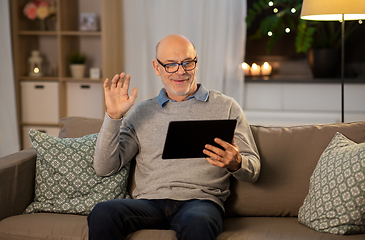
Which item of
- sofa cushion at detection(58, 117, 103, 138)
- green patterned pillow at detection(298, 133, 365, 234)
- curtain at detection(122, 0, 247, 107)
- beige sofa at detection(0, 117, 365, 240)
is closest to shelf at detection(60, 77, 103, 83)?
curtain at detection(122, 0, 247, 107)

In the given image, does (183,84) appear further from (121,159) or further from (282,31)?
(282,31)

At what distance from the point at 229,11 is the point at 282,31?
1.62ft

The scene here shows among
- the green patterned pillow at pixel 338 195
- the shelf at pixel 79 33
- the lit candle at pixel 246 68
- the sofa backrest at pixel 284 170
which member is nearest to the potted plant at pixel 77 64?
the shelf at pixel 79 33

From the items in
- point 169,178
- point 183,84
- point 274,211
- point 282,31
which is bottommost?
point 274,211

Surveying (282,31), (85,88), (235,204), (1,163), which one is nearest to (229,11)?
(282,31)

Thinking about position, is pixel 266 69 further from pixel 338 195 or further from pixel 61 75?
pixel 338 195

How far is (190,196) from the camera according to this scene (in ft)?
5.41

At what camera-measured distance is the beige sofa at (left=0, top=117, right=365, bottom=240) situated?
5.37ft

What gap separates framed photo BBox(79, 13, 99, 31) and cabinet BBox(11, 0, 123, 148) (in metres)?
0.07

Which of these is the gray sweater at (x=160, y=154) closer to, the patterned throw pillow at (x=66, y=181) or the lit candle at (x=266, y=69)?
the patterned throw pillow at (x=66, y=181)

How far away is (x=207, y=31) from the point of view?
11.9 ft

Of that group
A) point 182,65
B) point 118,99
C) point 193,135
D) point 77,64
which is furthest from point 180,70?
point 77,64

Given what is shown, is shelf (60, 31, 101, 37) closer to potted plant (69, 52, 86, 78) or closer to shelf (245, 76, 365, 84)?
potted plant (69, 52, 86, 78)

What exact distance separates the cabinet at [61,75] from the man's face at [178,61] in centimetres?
183
